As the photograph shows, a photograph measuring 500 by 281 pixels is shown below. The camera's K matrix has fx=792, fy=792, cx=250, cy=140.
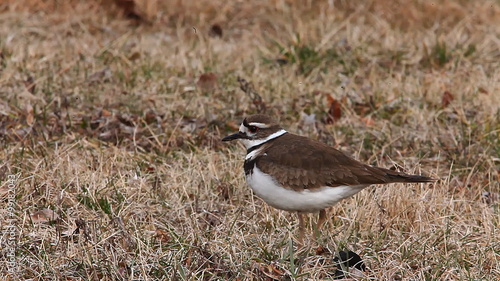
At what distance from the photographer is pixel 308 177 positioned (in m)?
5.07

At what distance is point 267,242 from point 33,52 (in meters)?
4.97

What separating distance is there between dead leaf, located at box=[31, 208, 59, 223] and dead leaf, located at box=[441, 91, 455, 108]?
4.29 meters

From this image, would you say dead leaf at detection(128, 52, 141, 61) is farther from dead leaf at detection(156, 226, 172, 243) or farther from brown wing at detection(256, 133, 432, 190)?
brown wing at detection(256, 133, 432, 190)

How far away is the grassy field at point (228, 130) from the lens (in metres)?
4.96

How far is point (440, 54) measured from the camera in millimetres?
9398

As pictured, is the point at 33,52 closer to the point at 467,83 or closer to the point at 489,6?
the point at 467,83

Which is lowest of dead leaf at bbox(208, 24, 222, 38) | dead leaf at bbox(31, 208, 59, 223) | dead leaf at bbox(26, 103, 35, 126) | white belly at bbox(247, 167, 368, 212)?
dead leaf at bbox(208, 24, 222, 38)

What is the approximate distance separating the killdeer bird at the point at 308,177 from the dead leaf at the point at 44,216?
136 centimetres

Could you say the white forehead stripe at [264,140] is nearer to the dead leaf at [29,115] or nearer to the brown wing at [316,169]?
the brown wing at [316,169]

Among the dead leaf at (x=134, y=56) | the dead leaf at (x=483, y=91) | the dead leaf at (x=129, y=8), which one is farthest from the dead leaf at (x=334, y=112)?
the dead leaf at (x=129, y=8)

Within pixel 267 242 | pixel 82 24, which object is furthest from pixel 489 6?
pixel 267 242

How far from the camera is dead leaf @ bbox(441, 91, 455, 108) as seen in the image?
8.07 meters

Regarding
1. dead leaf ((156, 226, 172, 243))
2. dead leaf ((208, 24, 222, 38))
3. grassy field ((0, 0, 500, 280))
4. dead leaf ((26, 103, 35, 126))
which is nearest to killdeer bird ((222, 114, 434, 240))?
grassy field ((0, 0, 500, 280))

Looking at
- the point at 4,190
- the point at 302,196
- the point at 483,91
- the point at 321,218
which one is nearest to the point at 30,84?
the point at 4,190
